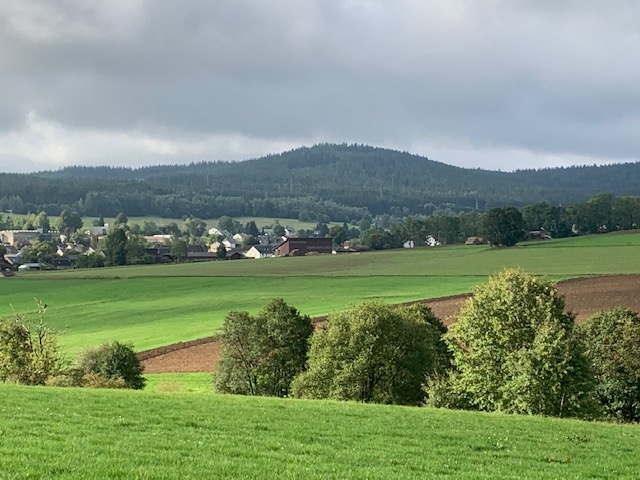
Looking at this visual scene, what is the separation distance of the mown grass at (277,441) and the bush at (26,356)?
70.9 ft

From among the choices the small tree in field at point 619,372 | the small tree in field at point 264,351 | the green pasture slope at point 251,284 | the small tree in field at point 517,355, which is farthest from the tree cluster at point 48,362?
the small tree in field at point 619,372

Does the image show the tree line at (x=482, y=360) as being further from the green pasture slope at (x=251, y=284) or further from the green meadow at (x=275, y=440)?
the green pasture slope at (x=251, y=284)

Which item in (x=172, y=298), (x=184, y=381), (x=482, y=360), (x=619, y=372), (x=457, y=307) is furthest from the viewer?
(x=172, y=298)

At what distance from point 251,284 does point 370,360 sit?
7173 cm

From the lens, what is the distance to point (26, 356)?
57250 mm

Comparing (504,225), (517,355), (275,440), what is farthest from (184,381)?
(504,225)

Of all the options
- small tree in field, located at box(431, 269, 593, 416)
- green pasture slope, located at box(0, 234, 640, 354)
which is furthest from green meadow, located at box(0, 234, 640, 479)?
green pasture slope, located at box(0, 234, 640, 354)

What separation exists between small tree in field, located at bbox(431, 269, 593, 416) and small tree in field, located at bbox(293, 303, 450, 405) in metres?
2.62

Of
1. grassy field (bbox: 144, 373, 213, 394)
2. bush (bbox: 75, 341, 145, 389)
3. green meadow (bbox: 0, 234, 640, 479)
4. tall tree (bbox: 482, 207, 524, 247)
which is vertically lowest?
grassy field (bbox: 144, 373, 213, 394)

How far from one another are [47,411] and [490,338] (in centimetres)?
3291

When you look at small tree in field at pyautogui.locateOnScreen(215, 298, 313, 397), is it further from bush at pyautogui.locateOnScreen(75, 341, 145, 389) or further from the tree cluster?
the tree cluster

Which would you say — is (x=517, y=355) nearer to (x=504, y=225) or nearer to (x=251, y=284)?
(x=251, y=284)

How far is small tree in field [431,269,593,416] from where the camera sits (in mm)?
46812

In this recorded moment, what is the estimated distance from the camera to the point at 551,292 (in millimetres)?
54781
